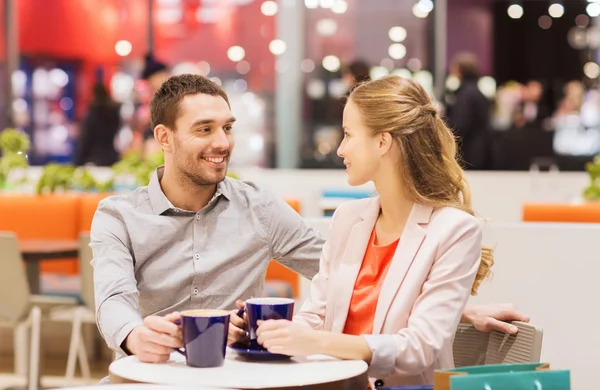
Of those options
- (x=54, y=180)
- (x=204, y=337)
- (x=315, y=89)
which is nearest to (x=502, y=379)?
(x=204, y=337)

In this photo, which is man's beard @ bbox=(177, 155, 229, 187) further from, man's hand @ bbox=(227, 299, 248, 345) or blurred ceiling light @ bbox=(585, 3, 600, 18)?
blurred ceiling light @ bbox=(585, 3, 600, 18)

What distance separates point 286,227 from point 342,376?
1.00m

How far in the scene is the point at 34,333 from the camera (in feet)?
16.6

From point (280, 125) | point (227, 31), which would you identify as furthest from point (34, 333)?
point (227, 31)

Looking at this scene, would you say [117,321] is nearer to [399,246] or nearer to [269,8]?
[399,246]

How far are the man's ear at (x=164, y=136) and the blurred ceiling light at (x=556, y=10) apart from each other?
986 cm

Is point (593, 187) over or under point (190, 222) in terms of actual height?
under

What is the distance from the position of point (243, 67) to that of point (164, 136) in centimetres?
801

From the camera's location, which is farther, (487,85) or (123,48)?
(487,85)

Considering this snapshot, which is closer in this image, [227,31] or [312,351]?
[312,351]

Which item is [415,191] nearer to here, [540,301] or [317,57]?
[540,301]

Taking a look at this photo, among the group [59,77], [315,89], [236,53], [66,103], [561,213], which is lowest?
[561,213]

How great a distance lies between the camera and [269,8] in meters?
10.6

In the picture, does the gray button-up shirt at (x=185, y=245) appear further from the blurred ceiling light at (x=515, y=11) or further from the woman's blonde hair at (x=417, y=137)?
the blurred ceiling light at (x=515, y=11)
